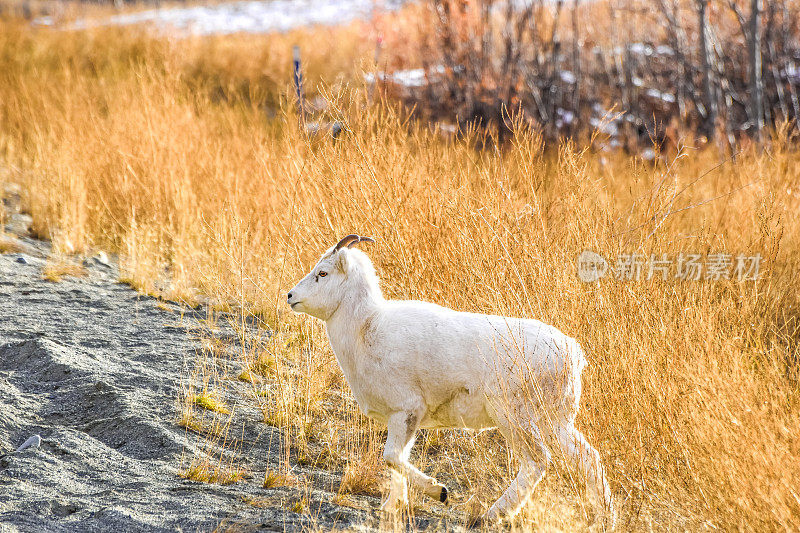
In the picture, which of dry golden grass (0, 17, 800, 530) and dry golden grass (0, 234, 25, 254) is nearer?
dry golden grass (0, 17, 800, 530)

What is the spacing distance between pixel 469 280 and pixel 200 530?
6.76ft

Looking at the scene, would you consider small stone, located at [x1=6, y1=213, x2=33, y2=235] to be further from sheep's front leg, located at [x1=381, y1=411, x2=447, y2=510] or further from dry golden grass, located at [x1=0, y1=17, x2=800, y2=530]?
sheep's front leg, located at [x1=381, y1=411, x2=447, y2=510]

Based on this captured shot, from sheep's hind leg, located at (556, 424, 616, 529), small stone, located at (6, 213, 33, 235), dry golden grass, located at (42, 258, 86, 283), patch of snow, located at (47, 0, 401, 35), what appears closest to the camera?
sheep's hind leg, located at (556, 424, 616, 529)

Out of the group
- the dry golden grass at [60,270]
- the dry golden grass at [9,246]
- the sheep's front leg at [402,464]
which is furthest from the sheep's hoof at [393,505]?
the dry golden grass at [9,246]

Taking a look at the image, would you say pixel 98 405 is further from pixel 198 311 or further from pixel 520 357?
pixel 520 357

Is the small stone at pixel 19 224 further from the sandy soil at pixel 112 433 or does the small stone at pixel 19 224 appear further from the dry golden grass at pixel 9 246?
the sandy soil at pixel 112 433

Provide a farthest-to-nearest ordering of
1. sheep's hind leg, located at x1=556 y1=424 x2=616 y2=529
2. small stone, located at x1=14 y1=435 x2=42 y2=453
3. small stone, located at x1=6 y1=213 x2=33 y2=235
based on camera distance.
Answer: small stone, located at x1=6 y1=213 x2=33 y2=235 → small stone, located at x1=14 y1=435 x2=42 y2=453 → sheep's hind leg, located at x1=556 y1=424 x2=616 y2=529

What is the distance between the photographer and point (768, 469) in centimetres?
299

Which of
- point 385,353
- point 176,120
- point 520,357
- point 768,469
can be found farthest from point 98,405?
point 176,120

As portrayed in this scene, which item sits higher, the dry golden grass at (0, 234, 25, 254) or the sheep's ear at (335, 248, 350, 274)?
the sheep's ear at (335, 248, 350, 274)

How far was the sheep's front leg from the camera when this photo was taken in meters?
3.48

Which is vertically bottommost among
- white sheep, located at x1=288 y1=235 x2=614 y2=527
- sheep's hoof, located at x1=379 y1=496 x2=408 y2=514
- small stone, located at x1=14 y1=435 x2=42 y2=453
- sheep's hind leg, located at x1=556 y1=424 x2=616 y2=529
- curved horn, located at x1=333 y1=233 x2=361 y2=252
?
sheep's hoof, located at x1=379 y1=496 x2=408 y2=514

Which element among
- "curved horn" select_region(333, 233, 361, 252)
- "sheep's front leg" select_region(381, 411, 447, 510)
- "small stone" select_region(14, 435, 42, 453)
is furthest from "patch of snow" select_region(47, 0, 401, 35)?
"sheep's front leg" select_region(381, 411, 447, 510)

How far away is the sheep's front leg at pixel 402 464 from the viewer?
3484mm
